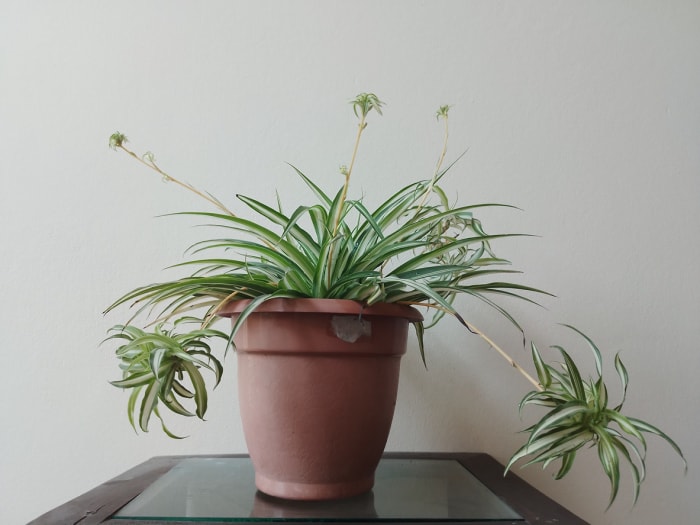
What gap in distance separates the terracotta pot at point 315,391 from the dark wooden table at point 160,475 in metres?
0.09

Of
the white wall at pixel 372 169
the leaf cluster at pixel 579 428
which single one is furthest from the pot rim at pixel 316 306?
the white wall at pixel 372 169

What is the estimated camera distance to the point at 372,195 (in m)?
1.12

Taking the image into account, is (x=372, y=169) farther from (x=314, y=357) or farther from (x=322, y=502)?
(x=322, y=502)

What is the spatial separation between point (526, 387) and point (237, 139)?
74 centimetres

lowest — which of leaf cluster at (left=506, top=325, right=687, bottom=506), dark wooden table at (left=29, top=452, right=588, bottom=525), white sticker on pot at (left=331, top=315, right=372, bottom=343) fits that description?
dark wooden table at (left=29, top=452, right=588, bottom=525)

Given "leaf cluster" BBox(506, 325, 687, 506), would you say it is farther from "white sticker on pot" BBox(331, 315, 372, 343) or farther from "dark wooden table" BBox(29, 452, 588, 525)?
"white sticker on pot" BBox(331, 315, 372, 343)

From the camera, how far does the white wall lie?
1070 millimetres

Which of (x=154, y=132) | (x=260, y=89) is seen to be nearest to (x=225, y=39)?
(x=260, y=89)

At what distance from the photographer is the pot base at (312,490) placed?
2.39 ft

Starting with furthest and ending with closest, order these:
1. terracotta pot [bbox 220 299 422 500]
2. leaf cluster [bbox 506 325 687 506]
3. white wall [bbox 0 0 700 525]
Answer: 1. white wall [bbox 0 0 700 525]
2. terracotta pot [bbox 220 299 422 500]
3. leaf cluster [bbox 506 325 687 506]

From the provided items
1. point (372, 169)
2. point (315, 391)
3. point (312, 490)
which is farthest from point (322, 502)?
point (372, 169)

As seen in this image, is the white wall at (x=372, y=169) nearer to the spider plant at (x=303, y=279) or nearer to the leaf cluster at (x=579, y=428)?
the spider plant at (x=303, y=279)

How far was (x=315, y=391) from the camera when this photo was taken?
2.36ft

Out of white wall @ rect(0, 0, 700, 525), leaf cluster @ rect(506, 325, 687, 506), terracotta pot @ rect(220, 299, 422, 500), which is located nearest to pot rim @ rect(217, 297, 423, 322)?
terracotta pot @ rect(220, 299, 422, 500)
